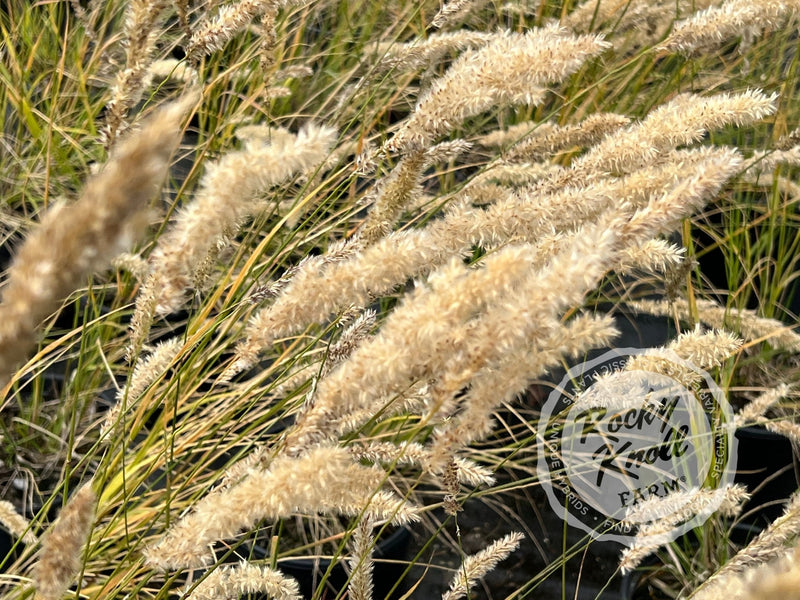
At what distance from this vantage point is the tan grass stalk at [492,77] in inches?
36.0

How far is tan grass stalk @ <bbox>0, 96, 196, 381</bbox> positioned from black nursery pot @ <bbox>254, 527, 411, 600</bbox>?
1.11 m

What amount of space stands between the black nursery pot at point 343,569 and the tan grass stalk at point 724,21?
0.99 meters

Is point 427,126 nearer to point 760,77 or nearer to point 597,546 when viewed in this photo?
point 597,546

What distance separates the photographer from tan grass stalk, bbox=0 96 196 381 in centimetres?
47

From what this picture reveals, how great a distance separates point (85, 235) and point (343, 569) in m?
1.24

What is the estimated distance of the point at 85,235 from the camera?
1.57 feet

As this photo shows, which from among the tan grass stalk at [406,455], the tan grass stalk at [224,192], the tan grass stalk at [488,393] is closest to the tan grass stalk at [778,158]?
the tan grass stalk at [406,455]

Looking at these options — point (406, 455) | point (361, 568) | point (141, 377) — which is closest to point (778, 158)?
point (406, 455)

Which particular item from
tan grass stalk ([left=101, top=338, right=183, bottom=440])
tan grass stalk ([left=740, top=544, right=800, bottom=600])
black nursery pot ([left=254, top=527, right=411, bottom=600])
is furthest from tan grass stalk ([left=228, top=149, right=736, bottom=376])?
black nursery pot ([left=254, top=527, right=411, bottom=600])

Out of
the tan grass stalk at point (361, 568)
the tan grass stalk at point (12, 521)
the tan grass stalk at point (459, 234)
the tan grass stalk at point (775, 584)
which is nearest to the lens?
the tan grass stalk at point (775, 584)

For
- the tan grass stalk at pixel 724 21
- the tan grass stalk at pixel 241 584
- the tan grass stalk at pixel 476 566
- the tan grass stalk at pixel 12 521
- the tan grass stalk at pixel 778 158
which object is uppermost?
the tan grass stalk at pixel 724 21

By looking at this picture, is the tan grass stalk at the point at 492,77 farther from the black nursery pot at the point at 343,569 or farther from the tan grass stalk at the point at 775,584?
the black nursery pot at the point at 343,569

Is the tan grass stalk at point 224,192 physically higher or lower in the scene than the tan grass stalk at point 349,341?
higher

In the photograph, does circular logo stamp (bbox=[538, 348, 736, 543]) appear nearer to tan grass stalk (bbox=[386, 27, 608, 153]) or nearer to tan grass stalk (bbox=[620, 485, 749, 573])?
tan grass stalk (bbox=[620, 485, 749, 573])
